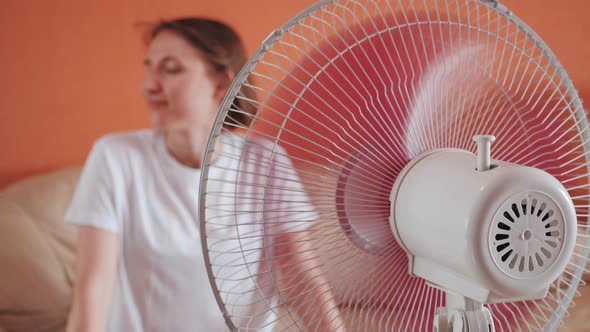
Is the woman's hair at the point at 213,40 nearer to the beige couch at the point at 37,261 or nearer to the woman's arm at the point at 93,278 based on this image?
the woman's arm at the point at 93,278

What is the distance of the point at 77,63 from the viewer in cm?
258

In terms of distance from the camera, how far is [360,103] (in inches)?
24.8

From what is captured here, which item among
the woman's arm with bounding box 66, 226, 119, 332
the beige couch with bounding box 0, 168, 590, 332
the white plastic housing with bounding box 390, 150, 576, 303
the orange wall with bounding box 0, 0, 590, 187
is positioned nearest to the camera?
the white plastic housing with bounding box 390, 150, 576, 303

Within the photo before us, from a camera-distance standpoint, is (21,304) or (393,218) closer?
(393,218)

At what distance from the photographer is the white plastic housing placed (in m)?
Result: 0.56

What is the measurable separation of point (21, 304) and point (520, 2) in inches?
77.2

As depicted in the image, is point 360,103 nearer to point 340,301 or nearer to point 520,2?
point 340,301

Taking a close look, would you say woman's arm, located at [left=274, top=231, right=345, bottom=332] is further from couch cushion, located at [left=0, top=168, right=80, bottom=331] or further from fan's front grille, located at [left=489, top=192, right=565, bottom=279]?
couch cushion, located at [left=0, top=168, right=80, bottom=331]

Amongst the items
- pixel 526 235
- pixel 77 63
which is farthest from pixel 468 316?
pixel 77 63

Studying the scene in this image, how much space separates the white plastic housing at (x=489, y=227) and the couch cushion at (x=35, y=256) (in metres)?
1.68

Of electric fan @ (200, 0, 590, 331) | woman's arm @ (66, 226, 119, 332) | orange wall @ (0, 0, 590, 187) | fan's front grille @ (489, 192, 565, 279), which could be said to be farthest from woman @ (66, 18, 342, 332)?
orange wall @ (0, 0, 590, 187)

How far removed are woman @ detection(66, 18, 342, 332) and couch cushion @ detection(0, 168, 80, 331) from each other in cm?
72

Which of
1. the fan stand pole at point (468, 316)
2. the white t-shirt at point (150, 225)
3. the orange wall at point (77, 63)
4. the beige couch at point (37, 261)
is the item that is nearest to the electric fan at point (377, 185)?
the fan stand pole at point (468, 316)

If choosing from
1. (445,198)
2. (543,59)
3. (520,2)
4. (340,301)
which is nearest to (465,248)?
(445,198)
